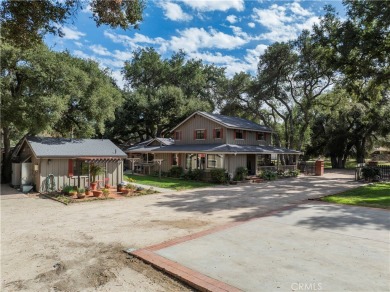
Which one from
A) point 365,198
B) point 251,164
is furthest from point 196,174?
point 365,198

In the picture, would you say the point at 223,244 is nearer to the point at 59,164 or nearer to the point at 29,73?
the point at 59,164

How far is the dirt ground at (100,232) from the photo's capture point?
5.68m

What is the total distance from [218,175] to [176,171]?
5609 mm

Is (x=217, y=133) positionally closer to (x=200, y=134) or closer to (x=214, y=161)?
(x=200, y=134)

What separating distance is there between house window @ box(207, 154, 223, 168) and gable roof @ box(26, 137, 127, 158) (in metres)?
8.52

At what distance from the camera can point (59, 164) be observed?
61.9 ft

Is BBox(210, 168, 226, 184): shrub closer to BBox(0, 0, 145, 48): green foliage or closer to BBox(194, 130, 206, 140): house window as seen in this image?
BBox(194, 130, 206, 140): house window

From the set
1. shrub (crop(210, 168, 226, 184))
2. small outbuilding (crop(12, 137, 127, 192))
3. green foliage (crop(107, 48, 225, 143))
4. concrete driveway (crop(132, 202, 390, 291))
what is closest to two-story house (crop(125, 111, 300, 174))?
shrub (crop(210, 168, 226, 184))

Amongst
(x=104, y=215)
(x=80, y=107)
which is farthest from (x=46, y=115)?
(x=104, y=215)

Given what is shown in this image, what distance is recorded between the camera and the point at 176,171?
27.1m

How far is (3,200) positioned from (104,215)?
784 cm

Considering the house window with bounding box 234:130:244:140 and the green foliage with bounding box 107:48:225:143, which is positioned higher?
the green foliage with bounding box 107:48:225:143

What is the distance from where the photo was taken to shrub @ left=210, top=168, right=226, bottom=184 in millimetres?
22886

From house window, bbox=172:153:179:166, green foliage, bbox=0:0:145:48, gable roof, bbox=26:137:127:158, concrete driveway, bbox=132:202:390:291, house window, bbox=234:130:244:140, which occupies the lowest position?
concrete driveway, bbox=132:202:390:291
